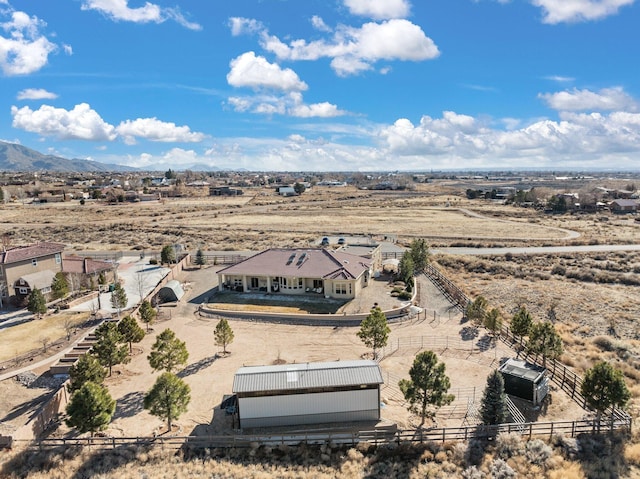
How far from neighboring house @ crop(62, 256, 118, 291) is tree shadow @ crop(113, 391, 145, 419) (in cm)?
2440

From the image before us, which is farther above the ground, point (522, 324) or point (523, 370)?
point (522, 324)

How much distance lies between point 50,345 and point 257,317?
52.7 feet

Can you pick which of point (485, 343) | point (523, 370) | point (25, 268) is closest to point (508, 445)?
point (523, 370)

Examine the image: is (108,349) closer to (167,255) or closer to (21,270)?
(21,270)

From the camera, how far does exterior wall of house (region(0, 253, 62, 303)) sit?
132 feet

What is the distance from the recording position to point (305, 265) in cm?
4497

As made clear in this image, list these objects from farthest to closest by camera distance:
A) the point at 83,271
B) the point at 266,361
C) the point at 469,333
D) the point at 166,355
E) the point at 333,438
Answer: the point at 83,271
the point at 469,333
the point at 266,361
the point at 166,355
the point at 333,438

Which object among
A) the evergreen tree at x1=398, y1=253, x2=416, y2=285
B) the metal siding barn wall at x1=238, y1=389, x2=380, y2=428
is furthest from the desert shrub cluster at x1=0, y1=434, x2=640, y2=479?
the evergreen tree at x1=398, y1=253, x2=416, y2=285

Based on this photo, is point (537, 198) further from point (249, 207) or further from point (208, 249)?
point (208, 249)

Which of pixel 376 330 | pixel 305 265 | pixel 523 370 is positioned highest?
pixel 305 265

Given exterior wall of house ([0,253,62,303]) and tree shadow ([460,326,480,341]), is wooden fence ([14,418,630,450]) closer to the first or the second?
tree shadow ([460,326,480,341])

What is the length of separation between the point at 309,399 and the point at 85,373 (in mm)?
12571

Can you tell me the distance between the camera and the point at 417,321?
3694 cm

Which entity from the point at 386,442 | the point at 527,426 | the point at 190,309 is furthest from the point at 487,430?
the point at 190,309
